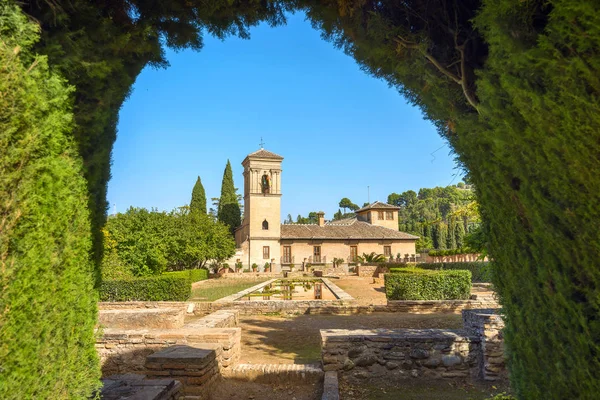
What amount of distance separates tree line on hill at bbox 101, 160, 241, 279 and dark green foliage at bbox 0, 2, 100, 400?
16234mm

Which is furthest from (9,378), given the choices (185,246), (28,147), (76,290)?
(185,246)

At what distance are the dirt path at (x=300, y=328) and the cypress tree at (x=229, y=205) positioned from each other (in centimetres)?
3281

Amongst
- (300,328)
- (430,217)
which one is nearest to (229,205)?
(300,328)

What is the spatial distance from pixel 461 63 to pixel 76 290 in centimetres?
317

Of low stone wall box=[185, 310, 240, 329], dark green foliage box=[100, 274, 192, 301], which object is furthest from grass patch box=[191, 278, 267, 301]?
low stone wall box=[185, 310, 240, 329]

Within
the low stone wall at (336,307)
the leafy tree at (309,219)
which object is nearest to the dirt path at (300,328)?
the low stone wall at (336,307)

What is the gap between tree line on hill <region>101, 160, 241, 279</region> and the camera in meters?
20.9

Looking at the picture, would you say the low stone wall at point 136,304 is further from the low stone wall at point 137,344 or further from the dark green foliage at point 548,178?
the dark green foliage at point 548,178

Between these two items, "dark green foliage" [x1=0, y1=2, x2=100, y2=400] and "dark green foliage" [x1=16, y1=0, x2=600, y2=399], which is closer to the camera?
"dark green foliage" [x1=16, y1=0, x2=600, y2=399]

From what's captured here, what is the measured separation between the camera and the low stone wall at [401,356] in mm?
6043

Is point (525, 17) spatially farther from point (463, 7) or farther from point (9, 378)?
point (9, 378)

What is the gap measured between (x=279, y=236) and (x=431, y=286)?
85.4 feet

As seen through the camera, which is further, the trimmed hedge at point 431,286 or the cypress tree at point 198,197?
the cypress tree at point 198,197

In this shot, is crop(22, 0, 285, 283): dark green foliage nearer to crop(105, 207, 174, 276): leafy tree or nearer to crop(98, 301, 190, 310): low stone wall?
crop(98, 301, 190, 310): low stone wall
